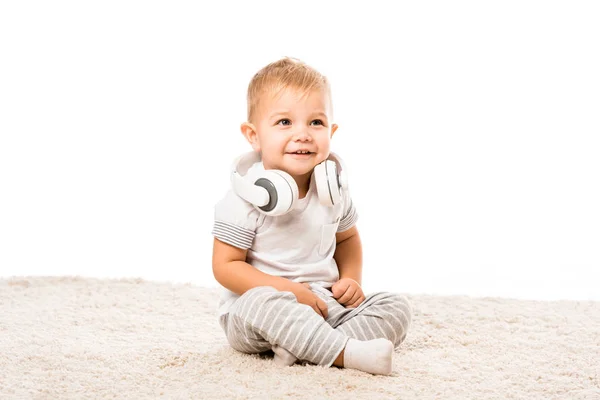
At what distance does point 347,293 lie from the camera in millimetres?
1613

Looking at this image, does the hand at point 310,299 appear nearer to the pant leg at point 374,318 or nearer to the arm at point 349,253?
the pant leg at point 374,318

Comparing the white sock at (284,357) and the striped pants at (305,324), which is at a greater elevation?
the striped pants at (305,324)

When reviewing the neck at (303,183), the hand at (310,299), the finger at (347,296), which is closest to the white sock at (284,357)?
the hand at (310,299)

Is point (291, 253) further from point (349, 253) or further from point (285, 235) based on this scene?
point (349, 253)

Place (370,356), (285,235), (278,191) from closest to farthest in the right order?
(370,356) < (278,191) < (285,235)

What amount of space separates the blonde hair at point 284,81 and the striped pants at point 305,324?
0.39 m

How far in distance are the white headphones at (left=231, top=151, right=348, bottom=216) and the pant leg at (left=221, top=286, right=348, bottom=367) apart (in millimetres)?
161

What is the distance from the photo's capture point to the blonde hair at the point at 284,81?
1.56 m


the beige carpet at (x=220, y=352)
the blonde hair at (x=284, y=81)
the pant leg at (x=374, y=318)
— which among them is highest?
the blonde hair at (x=284, y=81)

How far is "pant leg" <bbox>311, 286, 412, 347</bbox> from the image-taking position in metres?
1.49

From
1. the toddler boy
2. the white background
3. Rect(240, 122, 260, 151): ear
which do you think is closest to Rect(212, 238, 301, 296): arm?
the toddler boy

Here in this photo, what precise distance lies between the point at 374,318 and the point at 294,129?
0.39 meters

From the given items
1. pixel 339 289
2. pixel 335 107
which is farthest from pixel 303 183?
pixel 335 107

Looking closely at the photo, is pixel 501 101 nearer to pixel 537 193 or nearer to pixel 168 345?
pixel 537 193
